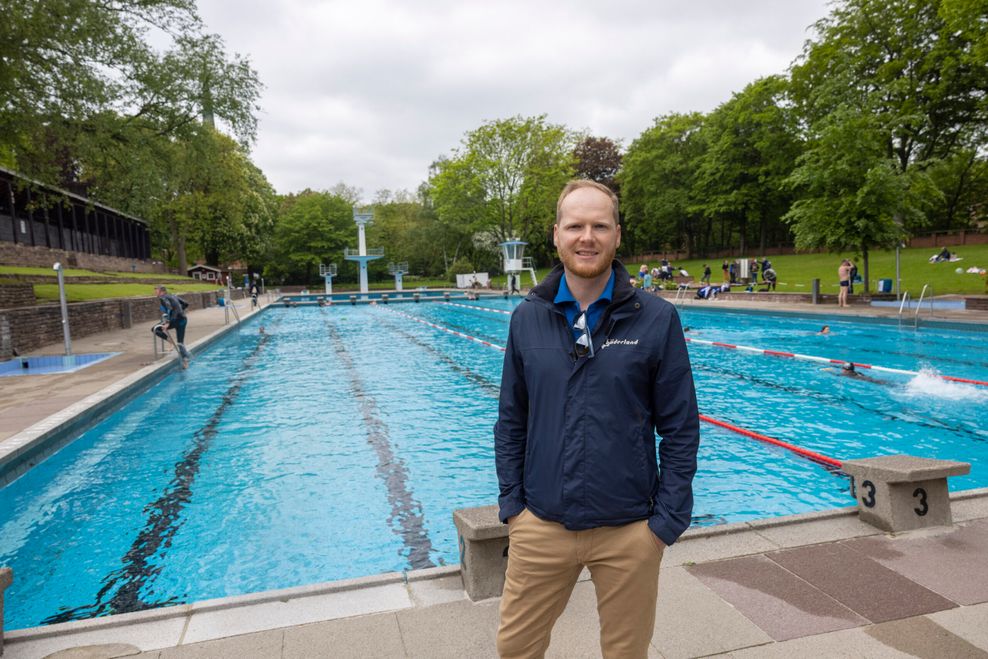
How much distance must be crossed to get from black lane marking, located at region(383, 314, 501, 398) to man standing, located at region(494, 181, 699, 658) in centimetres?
602

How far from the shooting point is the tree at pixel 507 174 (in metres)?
49.8

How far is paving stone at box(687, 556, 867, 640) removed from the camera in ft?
9.23

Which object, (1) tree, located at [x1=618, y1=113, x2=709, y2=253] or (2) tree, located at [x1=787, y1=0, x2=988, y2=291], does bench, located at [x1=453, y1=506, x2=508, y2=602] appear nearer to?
(2) tree, located at [x1=787, y1=0, x2=988, y2=291]

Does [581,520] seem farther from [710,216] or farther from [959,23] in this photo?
[710,216]

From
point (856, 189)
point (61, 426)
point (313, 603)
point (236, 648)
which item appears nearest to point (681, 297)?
point (856, 189)

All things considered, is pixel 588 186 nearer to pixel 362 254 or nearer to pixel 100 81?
pixel 100 81

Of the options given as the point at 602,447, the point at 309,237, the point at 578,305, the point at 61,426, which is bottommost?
the point at 61,426

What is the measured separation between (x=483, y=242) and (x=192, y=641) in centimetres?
6067

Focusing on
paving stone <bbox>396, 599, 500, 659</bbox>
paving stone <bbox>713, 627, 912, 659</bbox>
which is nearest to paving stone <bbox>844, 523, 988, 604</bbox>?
paving stone <bbox>713, 627, 912, 659</bbox>

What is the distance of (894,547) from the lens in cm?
357

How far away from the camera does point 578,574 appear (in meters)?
1.89

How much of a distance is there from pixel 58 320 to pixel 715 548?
58.6ft

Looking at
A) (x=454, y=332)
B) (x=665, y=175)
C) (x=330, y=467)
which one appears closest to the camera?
(x=330, y=467)

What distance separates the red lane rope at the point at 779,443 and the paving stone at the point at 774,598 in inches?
148
